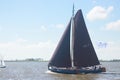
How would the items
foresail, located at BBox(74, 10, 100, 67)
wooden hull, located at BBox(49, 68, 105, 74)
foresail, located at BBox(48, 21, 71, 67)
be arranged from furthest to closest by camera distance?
foresail, located at BBox(74, 10, 100, 67), foresail, located at BBox(48, 21, 71, 67), wooden hull, located at BBox(49, 68, 105, 74)

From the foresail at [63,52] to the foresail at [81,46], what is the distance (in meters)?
1.82

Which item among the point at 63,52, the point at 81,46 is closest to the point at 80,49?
the point at 81,46

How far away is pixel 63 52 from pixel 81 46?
426cm

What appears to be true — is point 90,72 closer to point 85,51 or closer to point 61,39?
point 85,51

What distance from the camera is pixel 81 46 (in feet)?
242

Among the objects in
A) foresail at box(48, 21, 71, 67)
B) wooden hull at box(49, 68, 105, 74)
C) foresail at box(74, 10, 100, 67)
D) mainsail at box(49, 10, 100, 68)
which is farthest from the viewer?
foresail at box(74, 10, 100, 67)

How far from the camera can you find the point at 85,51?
7338cm

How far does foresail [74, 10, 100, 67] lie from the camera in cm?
7338

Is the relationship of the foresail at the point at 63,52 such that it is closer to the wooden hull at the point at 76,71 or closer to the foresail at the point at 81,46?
the wooden hull at the point at 76,71

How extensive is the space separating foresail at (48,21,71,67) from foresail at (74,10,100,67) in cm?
182

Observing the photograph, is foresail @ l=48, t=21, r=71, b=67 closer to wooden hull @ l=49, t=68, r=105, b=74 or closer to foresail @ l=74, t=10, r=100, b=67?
wooden hull @ l=49, t=68, r=105, b=74

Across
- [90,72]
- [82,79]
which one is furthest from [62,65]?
[82,79]

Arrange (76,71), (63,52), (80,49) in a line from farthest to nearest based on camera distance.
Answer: (80,49)
(63,52)
(76,71)

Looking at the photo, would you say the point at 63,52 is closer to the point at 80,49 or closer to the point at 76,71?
the point at 80,49
